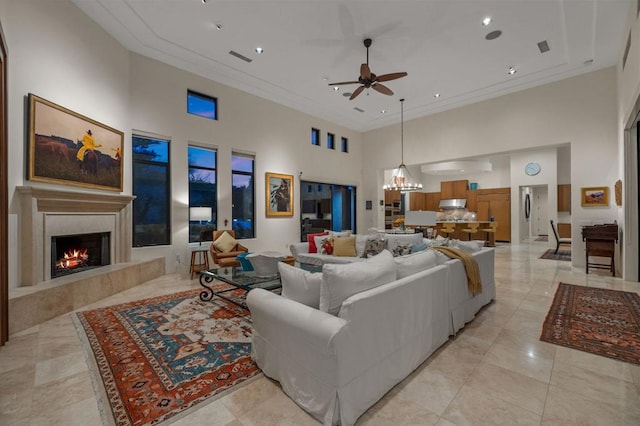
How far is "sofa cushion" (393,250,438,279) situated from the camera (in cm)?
254

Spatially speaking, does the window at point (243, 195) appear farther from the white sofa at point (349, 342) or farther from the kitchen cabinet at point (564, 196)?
the kitchen cabinet at point (564, 196)

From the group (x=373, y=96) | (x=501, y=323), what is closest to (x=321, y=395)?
(x=501, y=323)

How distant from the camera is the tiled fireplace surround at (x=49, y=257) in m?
3.38

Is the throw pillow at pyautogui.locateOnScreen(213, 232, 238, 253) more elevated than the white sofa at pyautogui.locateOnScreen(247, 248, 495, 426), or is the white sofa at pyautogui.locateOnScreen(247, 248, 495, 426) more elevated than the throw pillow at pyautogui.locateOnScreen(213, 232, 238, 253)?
the throw pillow at pyautogui.locateOnScreen(213, 232, 238, 253)

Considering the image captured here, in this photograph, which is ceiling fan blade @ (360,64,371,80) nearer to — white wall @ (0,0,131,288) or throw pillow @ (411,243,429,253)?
throw pillow @ (411,243,429,253)

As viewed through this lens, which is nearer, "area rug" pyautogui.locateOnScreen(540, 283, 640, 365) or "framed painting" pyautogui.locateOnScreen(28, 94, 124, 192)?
"area rug" pyautogui.locateOnScreen(540, 283, 640, 365)

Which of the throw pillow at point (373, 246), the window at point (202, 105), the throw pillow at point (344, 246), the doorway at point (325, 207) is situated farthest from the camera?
the doorway at point (325, 207)

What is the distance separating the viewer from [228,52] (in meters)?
5.59

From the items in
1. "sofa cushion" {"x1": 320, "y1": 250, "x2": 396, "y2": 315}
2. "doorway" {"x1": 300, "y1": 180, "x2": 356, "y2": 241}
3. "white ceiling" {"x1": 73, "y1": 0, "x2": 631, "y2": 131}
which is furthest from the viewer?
"doorway" {"x1": 300, "y1": 180, "x2": 356, "y2": 241}

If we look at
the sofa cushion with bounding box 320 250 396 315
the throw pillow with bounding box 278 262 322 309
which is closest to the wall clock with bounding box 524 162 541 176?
the sofa cushion with bounding box 320 250 396 315

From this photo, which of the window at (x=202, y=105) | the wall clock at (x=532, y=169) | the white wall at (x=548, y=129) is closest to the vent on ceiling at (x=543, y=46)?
the white wall at (x=548, y=129)

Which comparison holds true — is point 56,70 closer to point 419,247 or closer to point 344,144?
point 419,247

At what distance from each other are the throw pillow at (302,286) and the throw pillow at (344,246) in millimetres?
3301

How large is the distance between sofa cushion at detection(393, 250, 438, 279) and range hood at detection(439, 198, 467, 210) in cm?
1123
